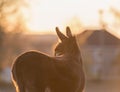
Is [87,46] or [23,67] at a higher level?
[23,67]

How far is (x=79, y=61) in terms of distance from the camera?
11359 mm

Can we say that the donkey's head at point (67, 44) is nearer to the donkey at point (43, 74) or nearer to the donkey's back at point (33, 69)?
the donkey at point (43, 74)

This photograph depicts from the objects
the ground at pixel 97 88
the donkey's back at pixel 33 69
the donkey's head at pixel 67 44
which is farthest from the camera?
the ground at pixel 97 88

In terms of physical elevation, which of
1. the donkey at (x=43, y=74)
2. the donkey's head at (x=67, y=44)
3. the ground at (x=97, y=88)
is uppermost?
the donkey's head at (x=67, y=44)

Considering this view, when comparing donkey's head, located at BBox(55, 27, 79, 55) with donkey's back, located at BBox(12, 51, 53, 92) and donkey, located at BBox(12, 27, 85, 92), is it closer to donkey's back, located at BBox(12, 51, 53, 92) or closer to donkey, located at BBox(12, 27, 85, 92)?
donkey, located at BBox(12, 27, 85, 92)

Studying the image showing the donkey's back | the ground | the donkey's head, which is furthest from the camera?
the ground

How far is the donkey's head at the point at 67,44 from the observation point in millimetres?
11211

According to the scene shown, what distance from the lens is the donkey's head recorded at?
11.2 m

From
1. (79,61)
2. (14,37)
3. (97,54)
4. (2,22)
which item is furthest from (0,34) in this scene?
(79,61)

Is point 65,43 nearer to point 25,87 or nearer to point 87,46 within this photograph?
point 25,87

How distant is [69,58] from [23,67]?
138 cm

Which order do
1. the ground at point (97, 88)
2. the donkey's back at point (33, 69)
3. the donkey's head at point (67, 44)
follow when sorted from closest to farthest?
the donkey's back at point (33, 69) < the donkey's head at point (67, 44) < the ground at point (97, 88)

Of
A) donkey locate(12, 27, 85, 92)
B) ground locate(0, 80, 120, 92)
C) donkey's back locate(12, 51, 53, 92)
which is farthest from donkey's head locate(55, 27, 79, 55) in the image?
ground locate(0, 80, 120, 92)

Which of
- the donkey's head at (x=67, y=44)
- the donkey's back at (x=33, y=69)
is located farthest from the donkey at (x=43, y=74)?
the donkey's head at (x=67, y=44)
